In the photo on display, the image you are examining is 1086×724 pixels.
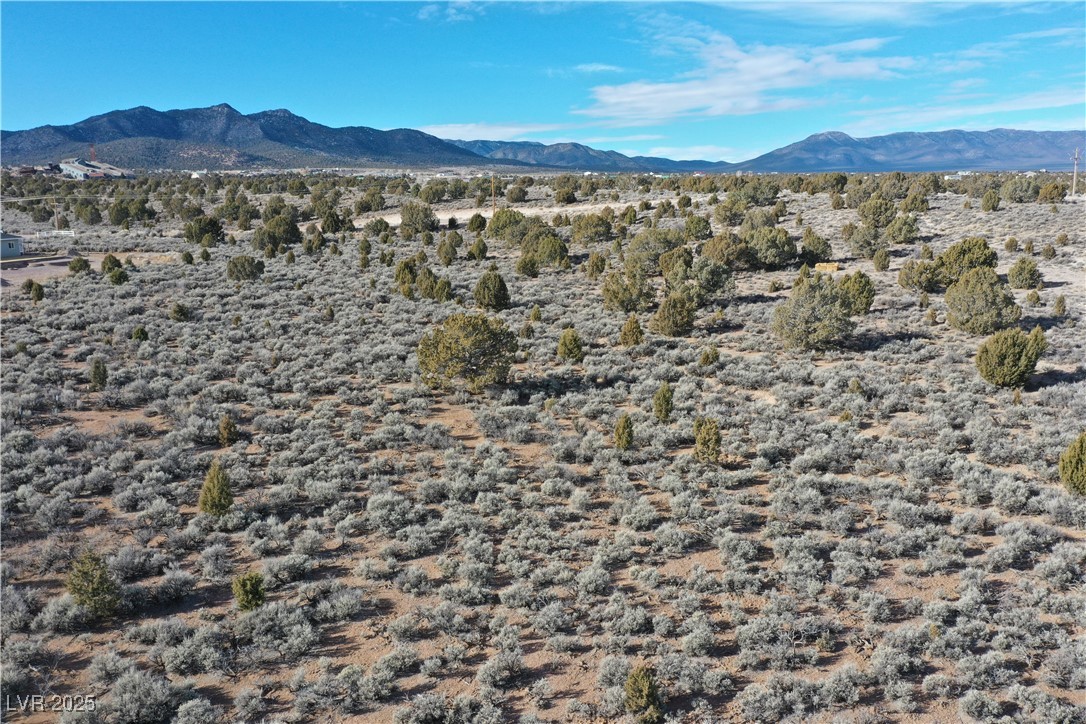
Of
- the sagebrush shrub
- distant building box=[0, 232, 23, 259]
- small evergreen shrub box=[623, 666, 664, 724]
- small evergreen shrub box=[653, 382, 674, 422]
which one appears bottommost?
small evergreen shrub box=[623, 666, 664, 724]

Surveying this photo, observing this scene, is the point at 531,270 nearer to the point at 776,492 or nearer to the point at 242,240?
the point at 776,492

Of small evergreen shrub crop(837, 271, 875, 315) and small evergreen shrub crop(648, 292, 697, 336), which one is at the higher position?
small evergreen shrub crop(837, 271, 875, 315)

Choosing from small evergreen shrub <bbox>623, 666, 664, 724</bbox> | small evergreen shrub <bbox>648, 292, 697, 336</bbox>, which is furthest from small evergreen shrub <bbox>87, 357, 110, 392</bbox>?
small evergreen shrub <bbox>648, 292, 697, 336</bbox>

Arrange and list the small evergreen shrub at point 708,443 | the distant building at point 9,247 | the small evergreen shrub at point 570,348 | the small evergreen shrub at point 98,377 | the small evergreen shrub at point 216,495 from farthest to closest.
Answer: the distant building at point 9,247, the small evergreen shrub at point 570,348, the small evergreen shrub at point 98,377, the small evergreen shrub at point 708,443, the small evergreen shrub at point 216,495

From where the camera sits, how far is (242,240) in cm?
5541

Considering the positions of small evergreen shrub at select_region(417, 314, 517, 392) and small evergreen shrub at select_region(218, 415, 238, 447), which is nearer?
small evergreen shrub at select_region(218, 415, 238, 447)

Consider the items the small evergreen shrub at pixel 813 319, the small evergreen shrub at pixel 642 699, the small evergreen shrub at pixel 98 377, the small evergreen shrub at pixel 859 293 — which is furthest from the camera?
the small evergreen shrub at pixel 859 293

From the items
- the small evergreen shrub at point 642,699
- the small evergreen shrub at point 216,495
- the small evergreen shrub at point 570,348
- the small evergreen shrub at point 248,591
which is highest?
the small evergreen shrub at point 570,348

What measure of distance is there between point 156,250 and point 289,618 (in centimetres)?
5331

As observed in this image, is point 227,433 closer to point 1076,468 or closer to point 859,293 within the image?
point 1076,468

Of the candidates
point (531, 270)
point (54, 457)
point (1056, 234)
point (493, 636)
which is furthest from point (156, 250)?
point (1056, 234)

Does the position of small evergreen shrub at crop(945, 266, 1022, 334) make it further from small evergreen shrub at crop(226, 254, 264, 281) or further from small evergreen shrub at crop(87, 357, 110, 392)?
small evergreen shrub at crop(226, 254, 264, 281)

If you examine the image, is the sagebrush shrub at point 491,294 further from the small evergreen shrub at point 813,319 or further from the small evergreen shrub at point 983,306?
the small evergreen shrub at point 983,306

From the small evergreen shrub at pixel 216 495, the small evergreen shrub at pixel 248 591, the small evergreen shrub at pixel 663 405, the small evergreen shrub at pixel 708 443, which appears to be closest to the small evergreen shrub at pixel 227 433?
the small evergreen shrub at pixel 216 495
